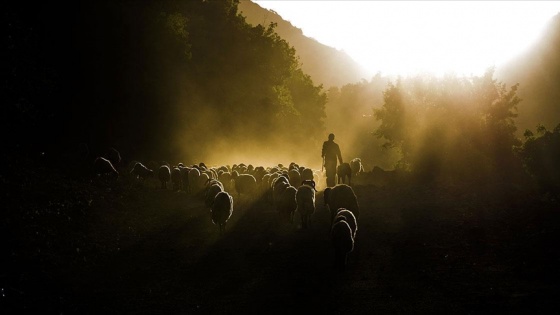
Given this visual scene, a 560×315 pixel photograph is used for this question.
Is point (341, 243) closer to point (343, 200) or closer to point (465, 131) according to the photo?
point (343, 200)

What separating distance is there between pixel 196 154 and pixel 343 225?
34.0m

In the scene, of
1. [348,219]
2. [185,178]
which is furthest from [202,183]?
[348,219]

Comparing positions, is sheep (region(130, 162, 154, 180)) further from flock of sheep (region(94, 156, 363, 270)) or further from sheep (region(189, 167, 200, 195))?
sheep (region(189, 167, 200, 195))

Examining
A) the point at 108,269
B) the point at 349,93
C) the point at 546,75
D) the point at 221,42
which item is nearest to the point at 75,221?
the point at 108,269

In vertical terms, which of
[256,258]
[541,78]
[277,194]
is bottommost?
[256,258]

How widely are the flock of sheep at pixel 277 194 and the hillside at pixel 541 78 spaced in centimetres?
4766

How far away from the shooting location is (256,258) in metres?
12.7

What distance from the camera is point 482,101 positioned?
3322 cm

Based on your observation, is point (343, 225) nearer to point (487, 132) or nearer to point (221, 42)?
point (487, 132)

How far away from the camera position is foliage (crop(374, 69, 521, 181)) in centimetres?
3034

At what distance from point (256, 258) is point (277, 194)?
19.4 ft

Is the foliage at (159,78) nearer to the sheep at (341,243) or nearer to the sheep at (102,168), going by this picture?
the sheep at (102,168)

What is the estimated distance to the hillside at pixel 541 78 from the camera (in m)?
61.0

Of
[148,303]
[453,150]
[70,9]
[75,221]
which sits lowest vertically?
[148,303]
